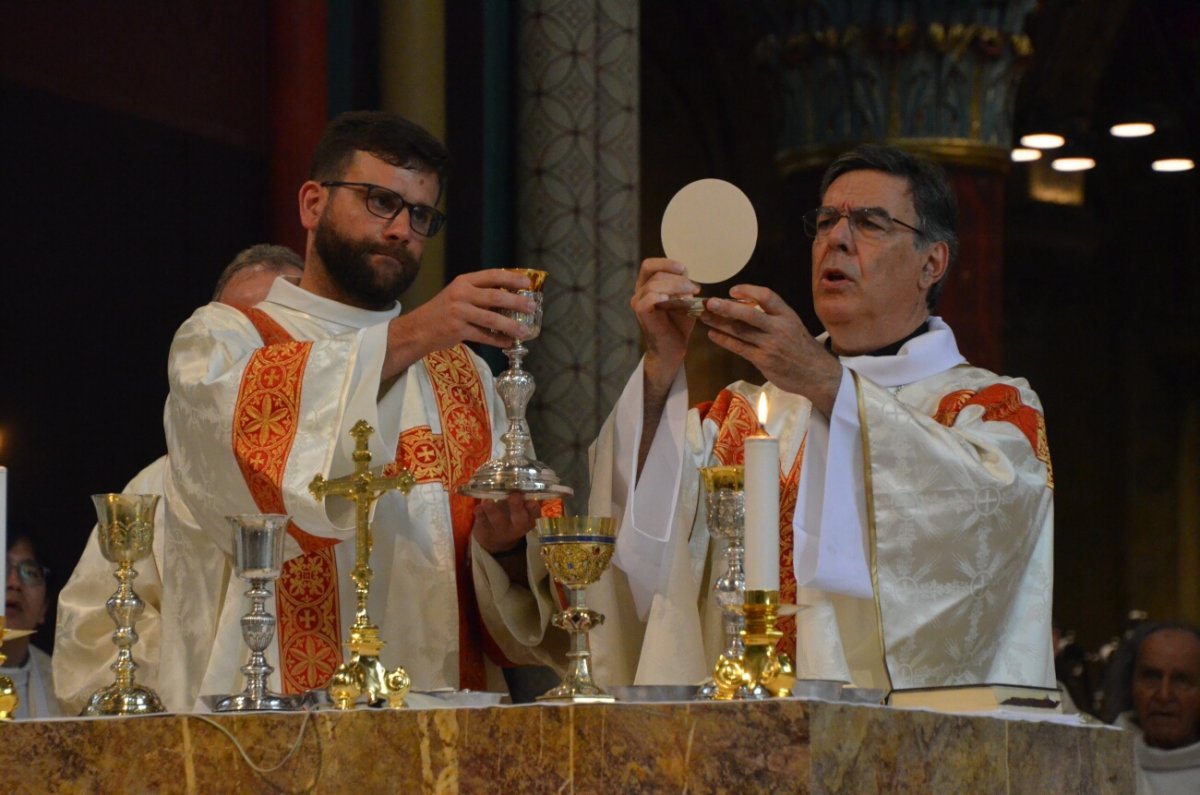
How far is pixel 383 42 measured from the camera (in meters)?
6.61

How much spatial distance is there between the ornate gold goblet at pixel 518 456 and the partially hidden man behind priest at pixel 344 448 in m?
0.09

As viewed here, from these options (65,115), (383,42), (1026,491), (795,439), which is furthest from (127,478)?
(1026,491)

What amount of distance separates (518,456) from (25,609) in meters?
2.89

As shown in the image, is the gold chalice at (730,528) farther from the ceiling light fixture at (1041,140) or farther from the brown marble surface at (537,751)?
the ceiling light fixture at (1041,140)

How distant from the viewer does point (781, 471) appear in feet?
14.2

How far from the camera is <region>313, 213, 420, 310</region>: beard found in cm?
431

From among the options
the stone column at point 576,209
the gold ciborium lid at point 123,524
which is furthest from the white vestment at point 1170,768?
the gold ciborium lid at point 123,524

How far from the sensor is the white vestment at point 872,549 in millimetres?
3949

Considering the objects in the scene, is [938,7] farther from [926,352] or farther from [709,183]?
[709,183]

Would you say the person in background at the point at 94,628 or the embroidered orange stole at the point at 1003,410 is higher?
the embroidered orange stole at the point at 1003,410

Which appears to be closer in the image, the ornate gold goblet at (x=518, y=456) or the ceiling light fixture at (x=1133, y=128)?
the ornate gold goblet at (x=518, y=456)

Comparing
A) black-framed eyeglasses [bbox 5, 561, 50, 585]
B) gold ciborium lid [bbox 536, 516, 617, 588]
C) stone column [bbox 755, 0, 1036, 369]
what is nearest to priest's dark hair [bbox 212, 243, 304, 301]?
black-framed eyeglasses [bbox 5, 561, 50, 585]

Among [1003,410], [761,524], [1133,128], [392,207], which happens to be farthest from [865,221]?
[1133,128]

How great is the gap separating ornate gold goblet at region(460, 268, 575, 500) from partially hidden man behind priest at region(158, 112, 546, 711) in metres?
0.09
